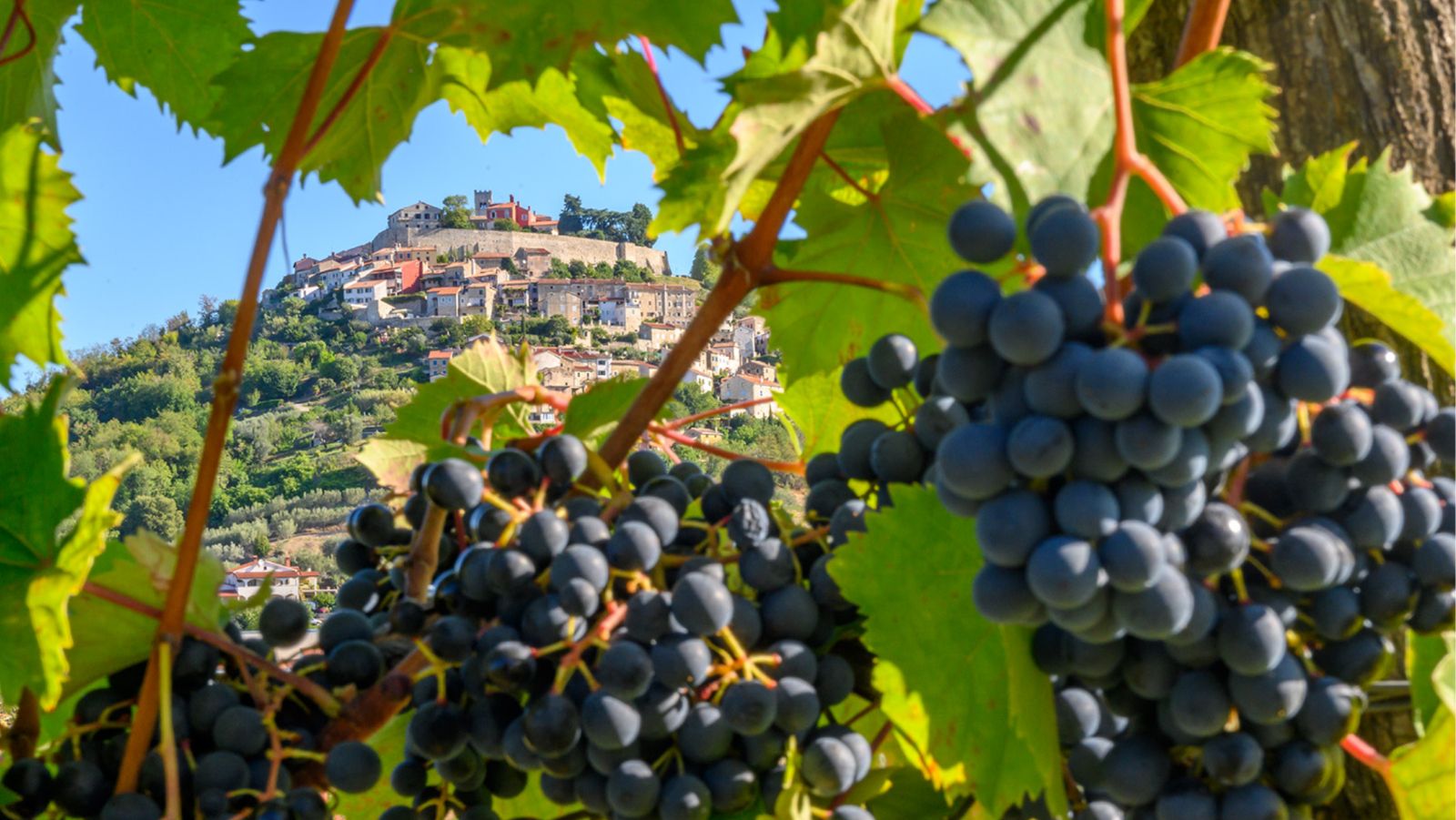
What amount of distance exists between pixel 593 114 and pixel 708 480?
459mm

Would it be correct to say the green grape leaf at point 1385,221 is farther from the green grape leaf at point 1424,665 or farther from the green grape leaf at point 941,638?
the green grape leaf at point 941,638

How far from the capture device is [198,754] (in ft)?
2.57

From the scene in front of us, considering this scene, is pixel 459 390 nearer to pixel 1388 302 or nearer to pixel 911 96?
pixel 911 96

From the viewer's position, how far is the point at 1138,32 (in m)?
0.99

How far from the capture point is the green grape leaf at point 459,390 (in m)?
1.05

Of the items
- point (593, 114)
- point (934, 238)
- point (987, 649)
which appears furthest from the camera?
point (593, 114)

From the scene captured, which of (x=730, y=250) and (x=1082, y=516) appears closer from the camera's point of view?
(x=1082, y=516)

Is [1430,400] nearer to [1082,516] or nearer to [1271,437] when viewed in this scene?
[1271,437]

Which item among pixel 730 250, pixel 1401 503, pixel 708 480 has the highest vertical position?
pixel 730 250

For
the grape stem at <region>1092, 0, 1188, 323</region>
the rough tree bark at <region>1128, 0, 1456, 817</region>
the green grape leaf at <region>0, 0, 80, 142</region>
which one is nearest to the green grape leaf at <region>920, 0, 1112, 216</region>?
Answer: the grape stem at <region>1092, 0, 1188, 323</region>

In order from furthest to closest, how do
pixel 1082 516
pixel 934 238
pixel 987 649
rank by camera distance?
1. pixel 934 238
2. pixel 987 649
3. pixel 1082 516

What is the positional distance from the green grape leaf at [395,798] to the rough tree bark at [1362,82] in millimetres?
680

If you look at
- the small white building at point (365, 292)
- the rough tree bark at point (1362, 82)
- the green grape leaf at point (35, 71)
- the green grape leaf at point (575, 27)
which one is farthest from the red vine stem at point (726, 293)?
the small white building at point (365, 292)

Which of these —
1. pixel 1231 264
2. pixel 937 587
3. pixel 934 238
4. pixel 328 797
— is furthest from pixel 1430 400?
pixel 328 797
